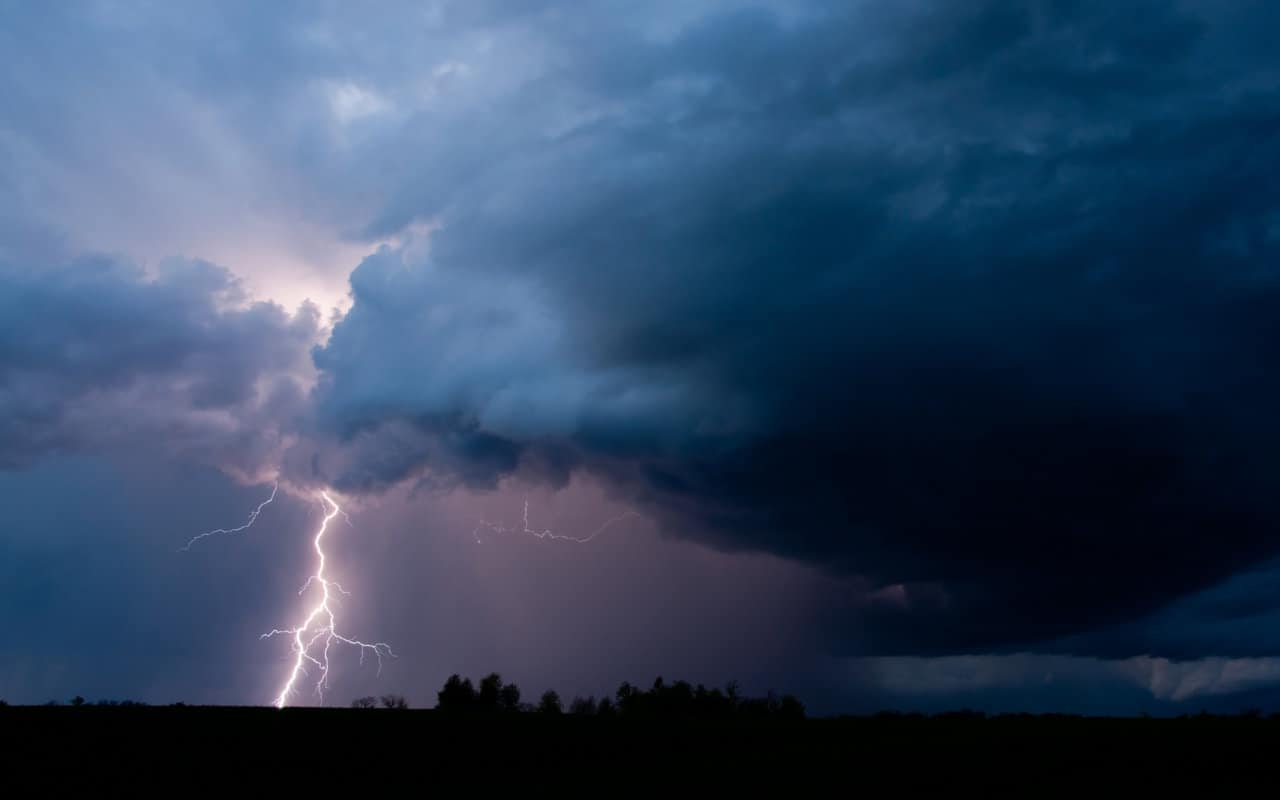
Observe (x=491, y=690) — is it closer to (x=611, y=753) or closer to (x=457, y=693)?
(x=457, y=693)

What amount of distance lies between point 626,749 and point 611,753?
89 centimetres

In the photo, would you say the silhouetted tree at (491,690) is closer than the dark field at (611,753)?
No

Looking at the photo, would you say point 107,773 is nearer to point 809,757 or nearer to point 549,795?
point 549,795

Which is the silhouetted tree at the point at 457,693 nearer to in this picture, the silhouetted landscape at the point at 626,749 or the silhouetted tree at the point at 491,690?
the silhouetted tree at the point at 491,690

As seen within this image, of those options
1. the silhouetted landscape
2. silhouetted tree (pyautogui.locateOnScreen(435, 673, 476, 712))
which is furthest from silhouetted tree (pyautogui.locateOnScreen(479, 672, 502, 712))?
the silhouetted landscape

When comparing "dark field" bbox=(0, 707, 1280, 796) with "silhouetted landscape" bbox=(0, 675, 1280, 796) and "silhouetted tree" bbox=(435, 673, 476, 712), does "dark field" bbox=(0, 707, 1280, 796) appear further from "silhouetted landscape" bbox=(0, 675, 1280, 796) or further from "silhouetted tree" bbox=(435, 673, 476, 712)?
"silhouetted tree" bbox=(435, 673, 476, 712)

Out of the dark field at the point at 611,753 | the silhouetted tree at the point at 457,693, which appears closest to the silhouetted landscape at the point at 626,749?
the dark field at the point at 611,753

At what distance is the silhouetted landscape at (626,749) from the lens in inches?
1228

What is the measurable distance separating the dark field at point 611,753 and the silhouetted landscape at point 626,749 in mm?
91

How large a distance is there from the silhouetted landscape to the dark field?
3.6 inches

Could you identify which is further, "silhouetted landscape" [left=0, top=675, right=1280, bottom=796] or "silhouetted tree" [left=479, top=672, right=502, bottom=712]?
"silhouetted tree" [left=479, top=672, right=502, bottom=712]

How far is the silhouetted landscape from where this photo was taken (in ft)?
102

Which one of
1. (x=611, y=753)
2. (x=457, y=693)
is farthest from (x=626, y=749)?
(x=457, y=693)

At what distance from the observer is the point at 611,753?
36.5 meters
